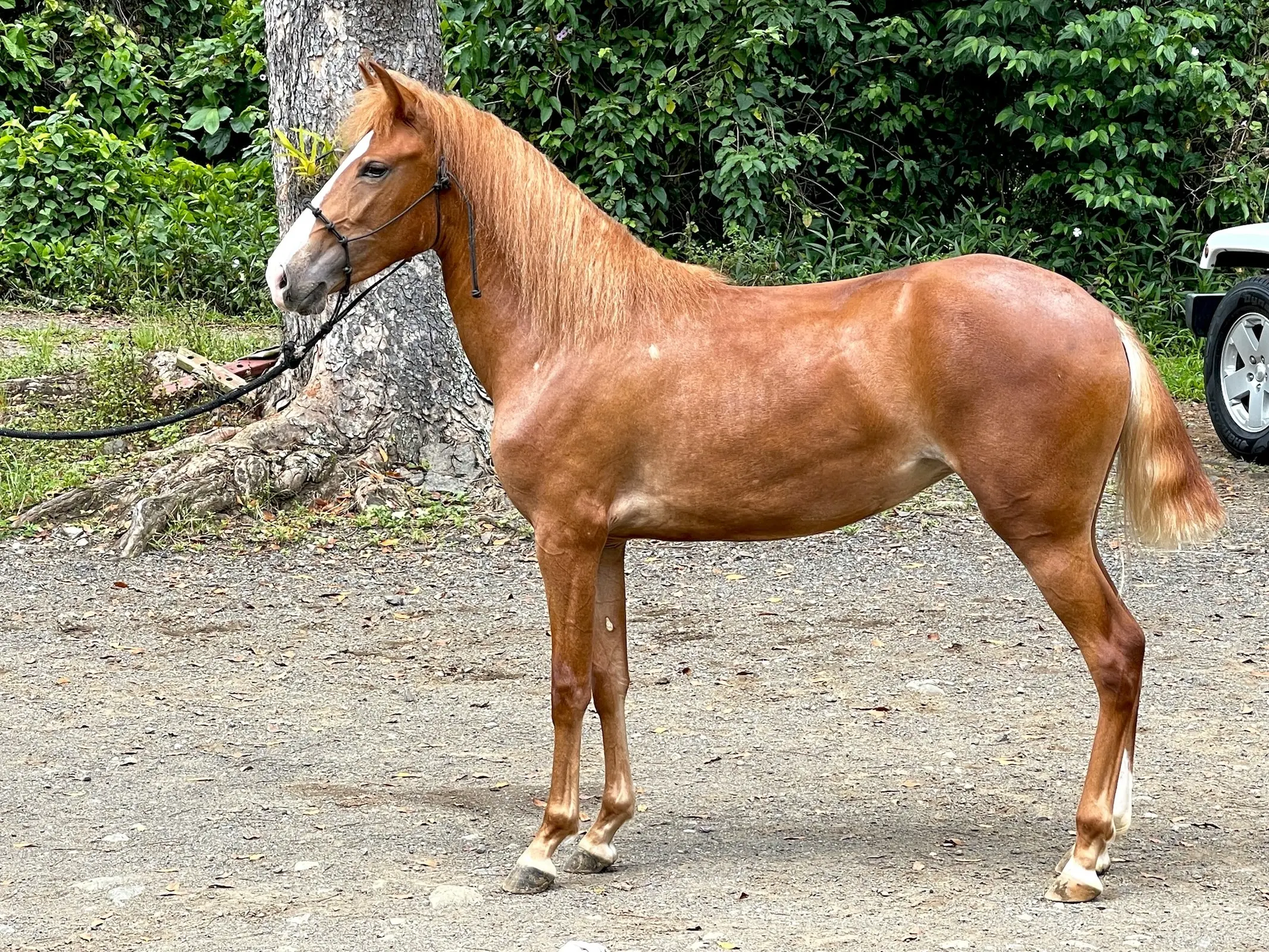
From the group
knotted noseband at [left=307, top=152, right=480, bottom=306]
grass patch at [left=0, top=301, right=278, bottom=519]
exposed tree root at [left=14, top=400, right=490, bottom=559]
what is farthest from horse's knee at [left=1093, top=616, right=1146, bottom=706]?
grass patch at [left=0, top=301, right=278, bottom=519]

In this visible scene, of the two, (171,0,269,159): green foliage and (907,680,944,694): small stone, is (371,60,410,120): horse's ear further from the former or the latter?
(171,0,269,159): green foliage

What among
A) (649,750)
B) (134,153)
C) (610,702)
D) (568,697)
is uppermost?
(134,153)

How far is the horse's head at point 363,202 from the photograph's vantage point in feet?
12.6

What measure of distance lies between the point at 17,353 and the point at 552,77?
4.56 metres

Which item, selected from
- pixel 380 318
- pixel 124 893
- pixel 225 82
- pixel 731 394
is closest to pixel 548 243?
pixel 731 394

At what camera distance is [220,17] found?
51.2 ft

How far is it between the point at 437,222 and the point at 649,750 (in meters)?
1.99

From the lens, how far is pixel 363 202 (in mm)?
3869

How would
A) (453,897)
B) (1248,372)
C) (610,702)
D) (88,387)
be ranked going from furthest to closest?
(88,387)
(1248,372)
(610,702)
(453,897)

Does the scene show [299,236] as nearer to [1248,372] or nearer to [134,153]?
[1248,372]

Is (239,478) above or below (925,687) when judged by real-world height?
above

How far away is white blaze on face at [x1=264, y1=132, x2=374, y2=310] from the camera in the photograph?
383 centimetres

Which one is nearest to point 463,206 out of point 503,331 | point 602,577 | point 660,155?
point 503,331

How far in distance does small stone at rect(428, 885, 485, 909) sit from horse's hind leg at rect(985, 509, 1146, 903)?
1.49 meters
